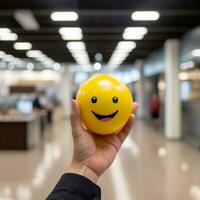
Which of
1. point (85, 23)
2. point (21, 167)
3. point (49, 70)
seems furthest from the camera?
point (49, 70)

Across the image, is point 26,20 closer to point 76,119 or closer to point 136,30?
point 136,30

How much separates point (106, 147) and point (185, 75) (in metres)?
10.7

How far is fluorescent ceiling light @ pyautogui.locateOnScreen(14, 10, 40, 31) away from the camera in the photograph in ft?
27.1

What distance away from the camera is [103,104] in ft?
4.20

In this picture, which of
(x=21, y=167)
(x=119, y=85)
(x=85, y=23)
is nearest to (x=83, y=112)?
(x=119, y=85)

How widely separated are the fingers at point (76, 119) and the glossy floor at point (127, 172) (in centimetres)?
404

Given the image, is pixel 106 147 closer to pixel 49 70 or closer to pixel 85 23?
pixel 85 23

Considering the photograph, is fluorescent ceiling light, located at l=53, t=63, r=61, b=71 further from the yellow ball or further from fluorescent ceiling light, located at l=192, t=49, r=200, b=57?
the yellow ball

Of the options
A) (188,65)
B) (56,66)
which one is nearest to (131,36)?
(188,65)

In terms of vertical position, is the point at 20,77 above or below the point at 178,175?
above

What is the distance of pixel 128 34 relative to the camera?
11.3 metres

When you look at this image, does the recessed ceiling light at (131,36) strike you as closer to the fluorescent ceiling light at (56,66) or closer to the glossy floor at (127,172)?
the glossy floor at (127,172)

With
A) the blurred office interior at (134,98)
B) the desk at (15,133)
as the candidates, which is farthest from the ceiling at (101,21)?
the desk at (15,133)

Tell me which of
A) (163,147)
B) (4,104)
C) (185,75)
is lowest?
(163,147)
